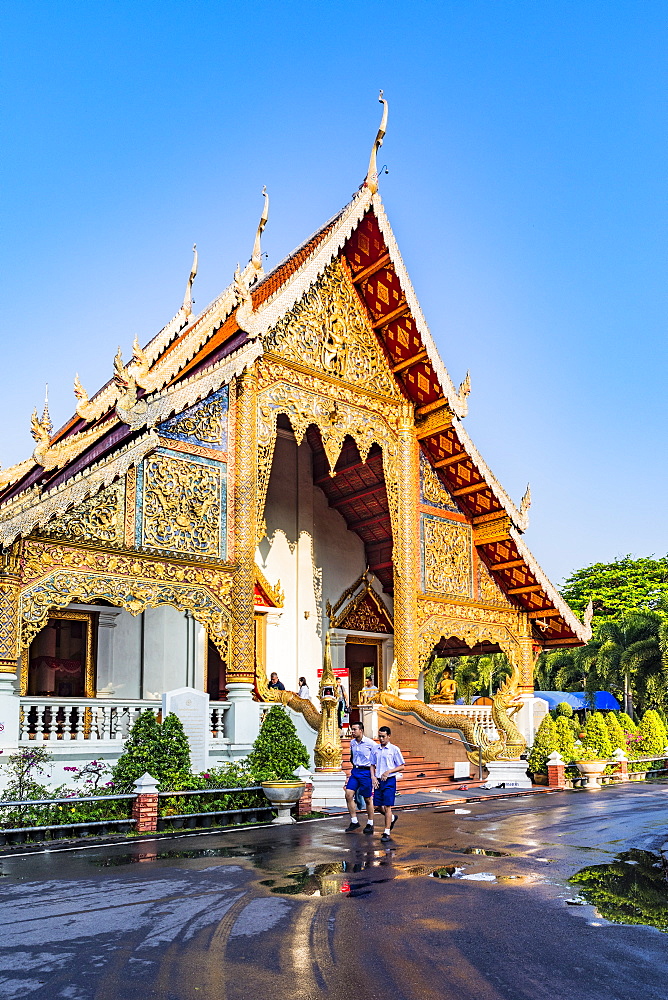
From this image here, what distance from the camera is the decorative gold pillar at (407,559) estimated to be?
15500 mm

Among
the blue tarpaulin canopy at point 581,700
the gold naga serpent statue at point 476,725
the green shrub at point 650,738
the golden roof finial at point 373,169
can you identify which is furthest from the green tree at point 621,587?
the golden roof finial at point 373,169

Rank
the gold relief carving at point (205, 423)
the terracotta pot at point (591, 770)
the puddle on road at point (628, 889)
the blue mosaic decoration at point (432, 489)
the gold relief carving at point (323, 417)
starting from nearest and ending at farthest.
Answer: the puddle on road at point (628, 889)
the gold relief carving at point (205, 423)
the gold relief carving at point (323, 417)
the terracotta pot at point (591, 770)
the blue mosaic decoration at point (432, 489)

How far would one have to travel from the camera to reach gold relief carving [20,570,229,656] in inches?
405

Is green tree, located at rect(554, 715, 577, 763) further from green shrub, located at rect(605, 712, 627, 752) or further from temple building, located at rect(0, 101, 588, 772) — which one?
green shrub, located at rect(605, 712, 627, 752)

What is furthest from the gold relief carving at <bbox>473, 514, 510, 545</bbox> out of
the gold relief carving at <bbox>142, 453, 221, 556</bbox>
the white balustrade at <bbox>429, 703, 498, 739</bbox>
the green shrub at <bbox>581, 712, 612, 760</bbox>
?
the gold relief carving at <bbox>142, 453, 221, 556</bbox>

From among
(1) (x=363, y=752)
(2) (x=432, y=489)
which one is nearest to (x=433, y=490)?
(2) (x=432, y=489)

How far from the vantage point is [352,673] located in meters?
18.5

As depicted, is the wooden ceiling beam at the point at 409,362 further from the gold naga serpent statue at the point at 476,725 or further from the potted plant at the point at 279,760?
the potted plant at the point at 279,760

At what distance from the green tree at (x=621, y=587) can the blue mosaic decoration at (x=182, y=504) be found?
3325 cm

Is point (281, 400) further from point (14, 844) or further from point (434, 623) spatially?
point (14, 844)

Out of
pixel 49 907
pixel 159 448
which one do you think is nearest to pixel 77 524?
pixel 159 448

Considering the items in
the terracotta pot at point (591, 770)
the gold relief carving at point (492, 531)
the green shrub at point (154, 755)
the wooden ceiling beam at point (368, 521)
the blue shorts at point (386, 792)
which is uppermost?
the wooden ceiling beam at point (368, 521)

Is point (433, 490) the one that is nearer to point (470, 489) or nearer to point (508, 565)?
point (470, 489)

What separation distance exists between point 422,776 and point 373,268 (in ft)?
29.1
